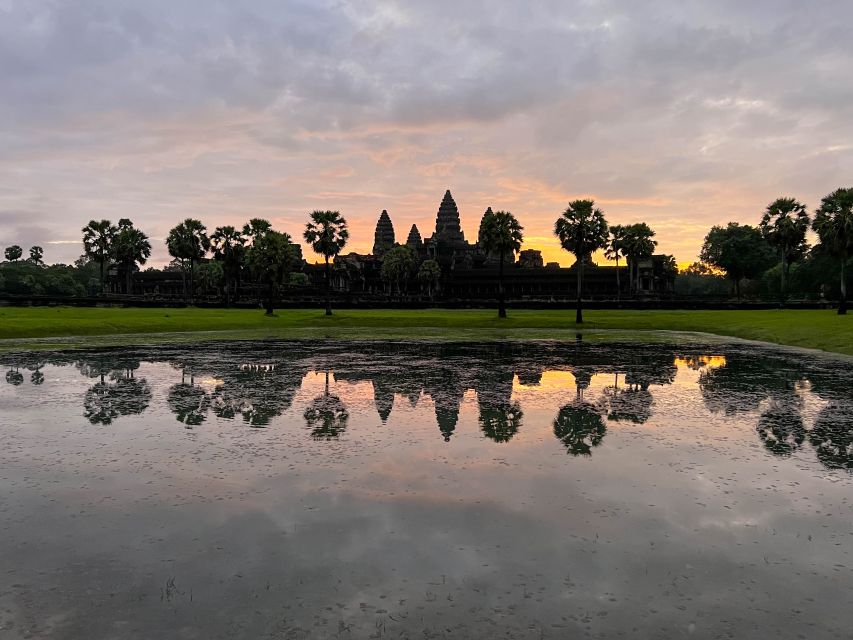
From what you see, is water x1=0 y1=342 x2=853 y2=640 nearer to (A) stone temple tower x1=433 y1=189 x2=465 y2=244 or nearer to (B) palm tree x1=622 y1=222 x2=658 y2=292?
(B) palm tree x1=622 y1=222 x2=658 y2=292

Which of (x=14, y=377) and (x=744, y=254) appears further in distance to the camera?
(x=744, y=254)

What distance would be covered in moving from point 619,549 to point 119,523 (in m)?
6.00

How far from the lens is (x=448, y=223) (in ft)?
591

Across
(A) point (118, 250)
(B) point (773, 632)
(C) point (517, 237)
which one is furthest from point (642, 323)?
(A) point (118, 250)

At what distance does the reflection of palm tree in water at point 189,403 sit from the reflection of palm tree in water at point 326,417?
2.43 meters

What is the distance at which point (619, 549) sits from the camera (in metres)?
6.97

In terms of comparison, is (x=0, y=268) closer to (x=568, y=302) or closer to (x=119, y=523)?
(x=568, y=302)

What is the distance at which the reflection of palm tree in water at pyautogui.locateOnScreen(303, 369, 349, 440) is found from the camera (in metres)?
12.7

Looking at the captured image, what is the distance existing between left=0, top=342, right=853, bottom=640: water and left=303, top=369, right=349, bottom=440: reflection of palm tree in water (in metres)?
0.09

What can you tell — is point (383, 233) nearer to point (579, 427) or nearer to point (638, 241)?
point (638, 241)

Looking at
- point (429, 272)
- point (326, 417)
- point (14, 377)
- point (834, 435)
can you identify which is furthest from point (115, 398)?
point (429, 272)

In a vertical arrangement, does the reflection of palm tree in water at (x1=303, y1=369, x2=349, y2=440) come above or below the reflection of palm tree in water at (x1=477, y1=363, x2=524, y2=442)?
above

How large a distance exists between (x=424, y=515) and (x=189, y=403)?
32.4 feet

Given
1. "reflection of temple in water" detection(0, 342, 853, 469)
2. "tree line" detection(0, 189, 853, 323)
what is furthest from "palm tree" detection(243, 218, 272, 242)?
"reflection of temple in water" detection(0, 342, 853, 469)
